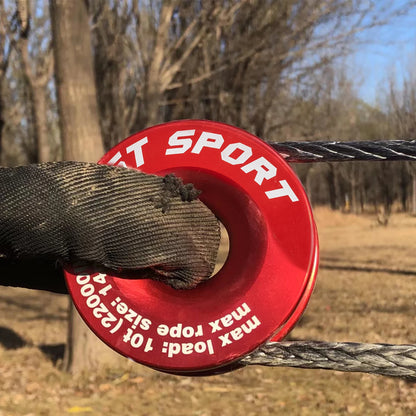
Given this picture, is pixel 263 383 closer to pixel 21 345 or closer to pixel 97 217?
pixel 21 345

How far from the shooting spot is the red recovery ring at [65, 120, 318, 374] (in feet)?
2.65

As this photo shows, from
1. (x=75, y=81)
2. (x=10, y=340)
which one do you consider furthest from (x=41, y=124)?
(x=75, y=81)

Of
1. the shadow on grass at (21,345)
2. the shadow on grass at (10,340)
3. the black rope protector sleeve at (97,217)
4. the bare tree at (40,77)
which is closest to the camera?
the black rope protector sleeve at (97,217)

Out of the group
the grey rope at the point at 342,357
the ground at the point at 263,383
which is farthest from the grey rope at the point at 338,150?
the ground at the point at 263,383

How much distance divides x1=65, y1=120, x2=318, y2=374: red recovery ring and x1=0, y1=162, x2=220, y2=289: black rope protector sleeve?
0.16ft

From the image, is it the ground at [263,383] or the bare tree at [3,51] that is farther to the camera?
the bare tree at [3,51]

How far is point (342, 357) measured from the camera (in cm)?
84

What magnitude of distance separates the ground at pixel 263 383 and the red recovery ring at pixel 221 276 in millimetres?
1792

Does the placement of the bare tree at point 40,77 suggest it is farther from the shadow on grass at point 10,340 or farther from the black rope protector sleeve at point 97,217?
the black rope protector sleeve at point 97,217

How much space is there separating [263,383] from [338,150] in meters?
3.17

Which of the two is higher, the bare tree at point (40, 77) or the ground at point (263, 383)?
the bare tree at point (40, 77)

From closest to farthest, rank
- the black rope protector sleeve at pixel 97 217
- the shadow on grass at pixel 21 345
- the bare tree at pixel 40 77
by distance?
1. the black rope protector sleeve at pixel 97 217
2. the shadow on grass at pixel 21 345
3. the bare tree at pixel 40 77

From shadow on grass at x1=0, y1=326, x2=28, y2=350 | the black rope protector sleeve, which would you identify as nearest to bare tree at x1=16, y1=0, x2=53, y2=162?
shadow on grass at x1=0, y1=326, x2=28, y2=350

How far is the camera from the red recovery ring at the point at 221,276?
31.8 inches
